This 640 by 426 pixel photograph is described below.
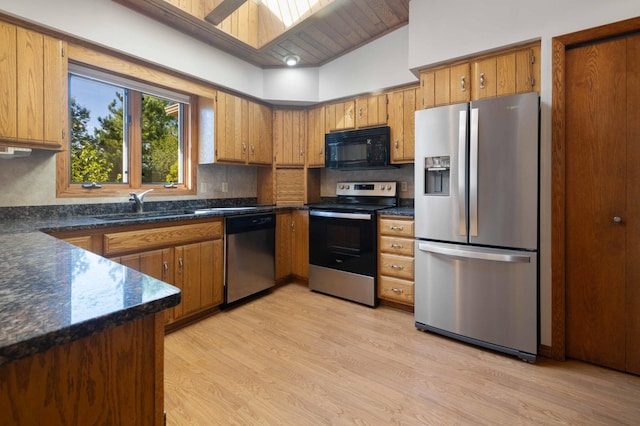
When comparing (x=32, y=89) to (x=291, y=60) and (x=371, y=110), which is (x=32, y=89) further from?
(x=371, y=110)

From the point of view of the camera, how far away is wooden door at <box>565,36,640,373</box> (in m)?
1.89

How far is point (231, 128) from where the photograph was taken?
131 inches

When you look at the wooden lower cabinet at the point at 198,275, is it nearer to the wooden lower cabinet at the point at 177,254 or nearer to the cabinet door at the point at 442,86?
the wooden lower cabinet at the point at 177,254

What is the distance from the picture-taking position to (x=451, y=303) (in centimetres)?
233

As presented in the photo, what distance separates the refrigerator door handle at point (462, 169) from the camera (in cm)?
223

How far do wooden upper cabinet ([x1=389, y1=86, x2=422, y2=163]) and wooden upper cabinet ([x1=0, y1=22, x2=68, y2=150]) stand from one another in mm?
2700

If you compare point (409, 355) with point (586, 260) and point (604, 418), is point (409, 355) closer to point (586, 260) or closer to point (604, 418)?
point (604, 418)

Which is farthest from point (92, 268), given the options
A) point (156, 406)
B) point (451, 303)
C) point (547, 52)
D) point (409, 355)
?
point (547, 52)

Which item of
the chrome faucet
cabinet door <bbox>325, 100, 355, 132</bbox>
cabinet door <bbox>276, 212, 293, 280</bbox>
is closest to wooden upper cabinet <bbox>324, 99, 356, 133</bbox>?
cabinet door <bbox>325, 100, 355, 132</bbox>

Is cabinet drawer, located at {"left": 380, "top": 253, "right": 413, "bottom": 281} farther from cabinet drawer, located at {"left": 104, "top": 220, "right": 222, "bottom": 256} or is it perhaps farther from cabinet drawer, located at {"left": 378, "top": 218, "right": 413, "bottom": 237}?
cabinet drawer, located at {"left": 104, "top": 220, "right": 222, "bottom": 256}

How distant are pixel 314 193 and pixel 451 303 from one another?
7.20 ft

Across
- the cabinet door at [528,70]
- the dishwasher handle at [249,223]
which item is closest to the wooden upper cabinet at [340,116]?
the dishwasher handle at [249,223]

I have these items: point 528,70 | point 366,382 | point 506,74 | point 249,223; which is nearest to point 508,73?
point 506,74

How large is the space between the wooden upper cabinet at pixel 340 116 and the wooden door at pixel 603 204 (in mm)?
1929
